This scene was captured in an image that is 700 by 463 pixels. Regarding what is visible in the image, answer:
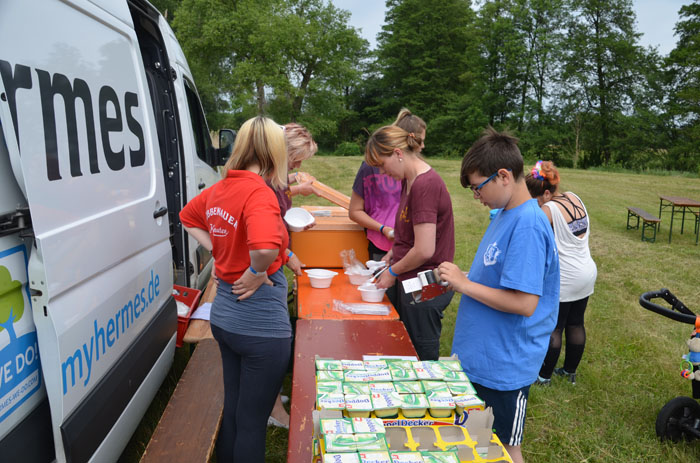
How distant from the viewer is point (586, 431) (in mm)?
3301

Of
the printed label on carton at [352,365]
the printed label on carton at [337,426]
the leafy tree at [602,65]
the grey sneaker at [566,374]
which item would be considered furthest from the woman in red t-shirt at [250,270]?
the leafy tree at [602,65]

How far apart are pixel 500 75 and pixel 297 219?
3563cm

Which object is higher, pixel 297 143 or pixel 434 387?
pixel 297 143

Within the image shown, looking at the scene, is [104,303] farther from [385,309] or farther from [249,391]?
[385,309]

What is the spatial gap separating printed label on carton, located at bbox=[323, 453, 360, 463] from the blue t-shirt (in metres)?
0.86

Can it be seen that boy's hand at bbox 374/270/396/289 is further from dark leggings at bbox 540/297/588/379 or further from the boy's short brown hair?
dark leggings at bbox 540/297/588/379

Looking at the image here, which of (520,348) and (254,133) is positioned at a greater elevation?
(254,133)

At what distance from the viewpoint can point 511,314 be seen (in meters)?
1.85

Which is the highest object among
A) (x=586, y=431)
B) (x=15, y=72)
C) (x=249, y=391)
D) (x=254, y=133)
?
(x=15, y=72)

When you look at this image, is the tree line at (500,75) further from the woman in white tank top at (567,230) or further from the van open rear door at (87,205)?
the van open rear door at (87,205)

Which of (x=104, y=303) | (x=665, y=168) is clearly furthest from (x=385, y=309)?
(x=665, y=168)

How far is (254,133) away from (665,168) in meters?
29.5

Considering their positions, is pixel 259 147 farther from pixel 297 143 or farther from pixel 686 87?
pixel 686 87

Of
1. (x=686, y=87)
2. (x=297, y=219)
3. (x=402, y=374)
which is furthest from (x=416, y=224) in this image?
(x=686, y=87)
